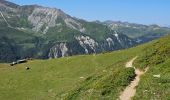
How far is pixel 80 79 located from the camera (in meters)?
72.8

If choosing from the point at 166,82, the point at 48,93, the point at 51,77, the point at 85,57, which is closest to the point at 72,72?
the point at 51,77

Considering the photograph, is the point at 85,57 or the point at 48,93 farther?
the point at 85,57

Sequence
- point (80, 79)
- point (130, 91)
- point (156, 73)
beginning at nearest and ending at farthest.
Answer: point (130, 91) → point (156, 73) → point (80, 79)

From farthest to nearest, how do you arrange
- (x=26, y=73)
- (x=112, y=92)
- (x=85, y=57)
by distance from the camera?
(x=85, y=57)
(x=26, y=73)
(x=112, y=92)

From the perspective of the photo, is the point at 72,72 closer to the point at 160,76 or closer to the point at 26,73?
the point at 26,73

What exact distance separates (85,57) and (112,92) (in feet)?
164

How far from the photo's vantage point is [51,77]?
7844 cm

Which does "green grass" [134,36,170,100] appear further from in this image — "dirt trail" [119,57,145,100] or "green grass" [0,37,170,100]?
"dirt trail" [119,57,145,100]

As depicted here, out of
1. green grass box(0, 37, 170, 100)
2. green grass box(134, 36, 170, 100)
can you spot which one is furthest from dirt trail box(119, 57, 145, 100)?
green grass box(134, 36, 170, 100)

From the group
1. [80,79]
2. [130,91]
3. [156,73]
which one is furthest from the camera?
[80,79]

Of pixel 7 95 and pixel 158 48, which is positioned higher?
pixel 158 48

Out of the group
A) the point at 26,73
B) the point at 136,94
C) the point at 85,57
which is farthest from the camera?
the point at 85,57

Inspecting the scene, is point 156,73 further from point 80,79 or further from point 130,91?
point 80,79

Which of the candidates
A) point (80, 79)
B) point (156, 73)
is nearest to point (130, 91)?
point (156, 73)
